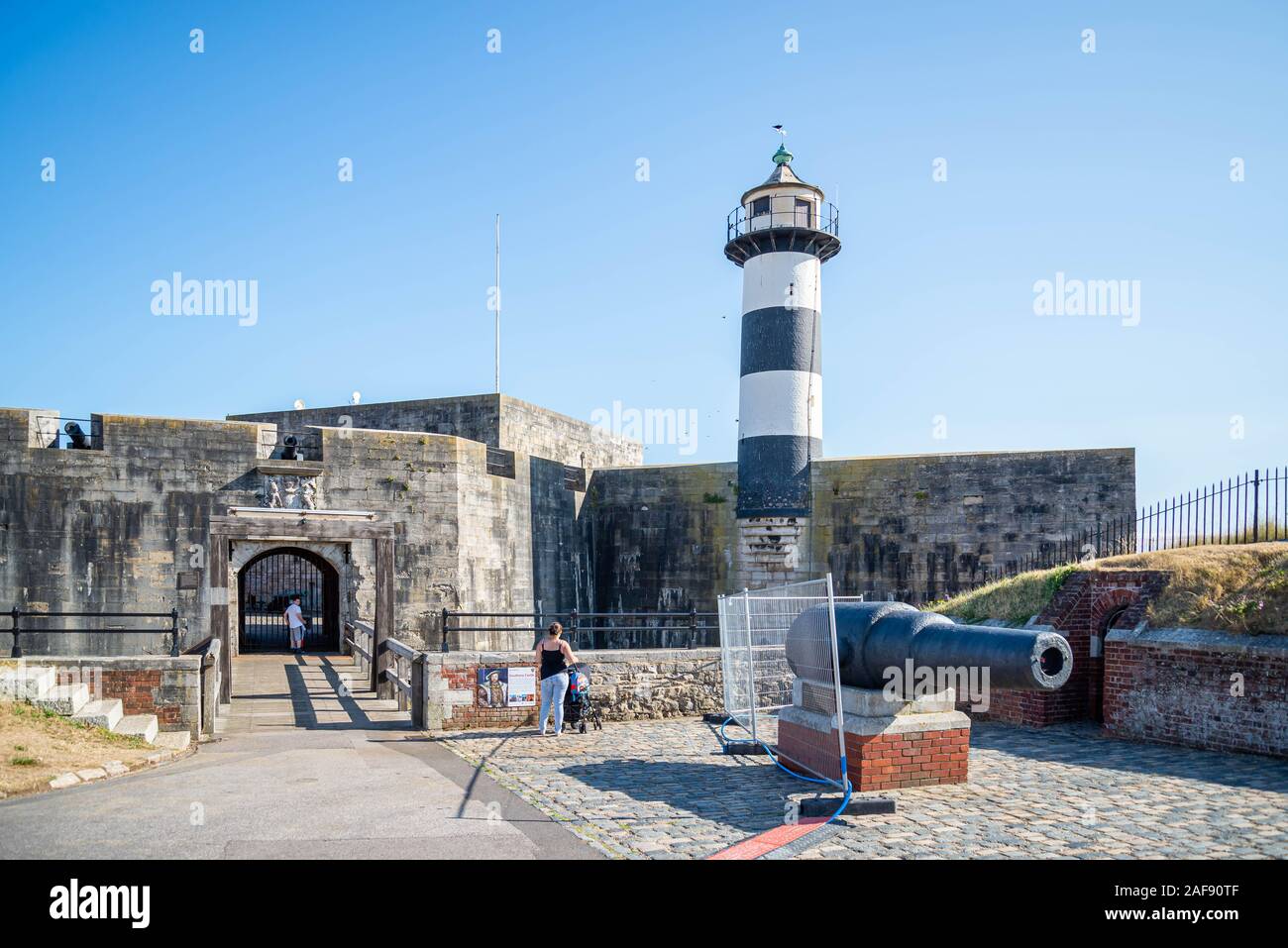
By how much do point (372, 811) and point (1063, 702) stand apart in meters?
9.01

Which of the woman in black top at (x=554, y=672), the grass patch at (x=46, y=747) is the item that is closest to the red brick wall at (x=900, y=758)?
the woman in black top at (x=554, y=672)

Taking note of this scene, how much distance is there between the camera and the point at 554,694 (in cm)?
1157

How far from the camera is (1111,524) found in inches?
742

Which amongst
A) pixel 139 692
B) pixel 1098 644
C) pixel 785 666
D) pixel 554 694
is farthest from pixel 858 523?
pixel 139 692

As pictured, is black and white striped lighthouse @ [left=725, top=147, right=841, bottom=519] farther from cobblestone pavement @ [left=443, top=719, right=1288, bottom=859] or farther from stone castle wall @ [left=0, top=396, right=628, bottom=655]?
cobblestone pavement @ [left=443, top=719, right=1288, bottom=859]

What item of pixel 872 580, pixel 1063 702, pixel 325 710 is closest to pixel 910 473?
pixel 872 580

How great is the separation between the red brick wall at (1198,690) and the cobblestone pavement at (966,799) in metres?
0.25

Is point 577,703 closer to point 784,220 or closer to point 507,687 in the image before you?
point 507,687

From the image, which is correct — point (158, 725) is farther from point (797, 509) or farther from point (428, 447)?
point (797, 509)

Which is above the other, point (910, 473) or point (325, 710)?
point (910, 473)

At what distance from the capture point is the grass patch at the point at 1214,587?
1022 centimetres

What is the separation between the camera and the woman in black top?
37.7 ft

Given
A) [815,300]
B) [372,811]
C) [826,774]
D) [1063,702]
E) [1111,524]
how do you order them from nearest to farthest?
[372,811] < [826,774] < [1063,702] < [1111,524] < [815,300]

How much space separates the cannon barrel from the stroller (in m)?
3.60
